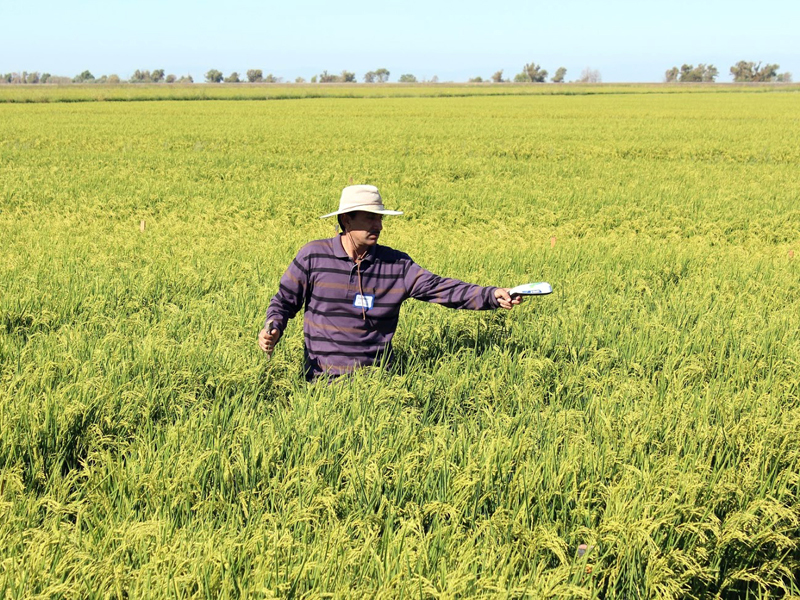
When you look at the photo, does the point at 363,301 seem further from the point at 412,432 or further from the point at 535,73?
the point at 535,73

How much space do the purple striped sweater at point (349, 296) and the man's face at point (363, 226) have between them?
126mm

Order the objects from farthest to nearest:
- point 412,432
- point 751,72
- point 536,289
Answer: point 751,72 → point 536,289 → point 412,432

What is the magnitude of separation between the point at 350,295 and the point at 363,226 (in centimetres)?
40

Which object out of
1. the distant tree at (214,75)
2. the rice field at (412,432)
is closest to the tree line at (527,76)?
the distant tree at (214,75)

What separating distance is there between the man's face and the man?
4 centimetres

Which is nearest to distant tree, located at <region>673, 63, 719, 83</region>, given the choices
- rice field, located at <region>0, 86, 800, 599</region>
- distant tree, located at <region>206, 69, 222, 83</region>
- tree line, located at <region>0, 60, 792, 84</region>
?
tree line, located at <region>0, 60, 792, 84</region>

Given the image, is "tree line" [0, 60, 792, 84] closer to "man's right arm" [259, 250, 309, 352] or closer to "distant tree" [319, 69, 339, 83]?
"distant tree" [319, 69, 339, 83]

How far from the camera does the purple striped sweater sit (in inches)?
153

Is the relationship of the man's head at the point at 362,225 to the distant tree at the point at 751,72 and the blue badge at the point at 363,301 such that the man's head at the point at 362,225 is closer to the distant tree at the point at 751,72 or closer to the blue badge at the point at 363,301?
the blue badge at the point at 363,301

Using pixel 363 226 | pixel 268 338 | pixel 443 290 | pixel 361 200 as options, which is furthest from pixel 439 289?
pixel 268 338

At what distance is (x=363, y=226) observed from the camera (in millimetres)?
3736

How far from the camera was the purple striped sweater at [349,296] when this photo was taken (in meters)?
3.89

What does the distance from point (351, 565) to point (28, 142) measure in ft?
77.2

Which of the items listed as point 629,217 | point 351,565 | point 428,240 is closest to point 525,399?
point 351,565
